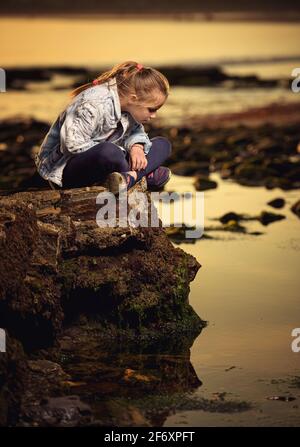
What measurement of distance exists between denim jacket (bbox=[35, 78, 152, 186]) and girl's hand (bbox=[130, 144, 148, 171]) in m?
0.07

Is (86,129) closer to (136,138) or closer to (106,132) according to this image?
(106,132)

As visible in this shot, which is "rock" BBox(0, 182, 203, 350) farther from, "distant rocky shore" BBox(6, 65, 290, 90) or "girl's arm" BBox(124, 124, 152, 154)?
"distant rocky shore" BBox(6, 65, 290, 90)

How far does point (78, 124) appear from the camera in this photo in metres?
8.30

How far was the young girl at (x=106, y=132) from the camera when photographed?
27.3 ft

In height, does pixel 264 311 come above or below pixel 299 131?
below

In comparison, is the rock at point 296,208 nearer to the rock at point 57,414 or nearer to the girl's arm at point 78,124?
the girl's arm at point 78,124

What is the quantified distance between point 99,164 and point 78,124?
0.30 metres

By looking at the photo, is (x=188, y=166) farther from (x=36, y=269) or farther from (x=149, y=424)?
(x=149, y=424)

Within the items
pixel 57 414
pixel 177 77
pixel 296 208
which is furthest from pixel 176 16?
pixel 57 414

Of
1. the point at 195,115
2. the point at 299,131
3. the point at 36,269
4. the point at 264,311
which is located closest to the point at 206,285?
the point at 264,311

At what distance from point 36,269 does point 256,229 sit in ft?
15.9

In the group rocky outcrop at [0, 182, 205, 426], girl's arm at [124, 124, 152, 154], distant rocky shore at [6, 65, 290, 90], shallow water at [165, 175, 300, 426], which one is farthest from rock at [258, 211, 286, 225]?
distant rocky shore at [6, 65, 290, 90]

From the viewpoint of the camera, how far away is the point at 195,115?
2462cm
